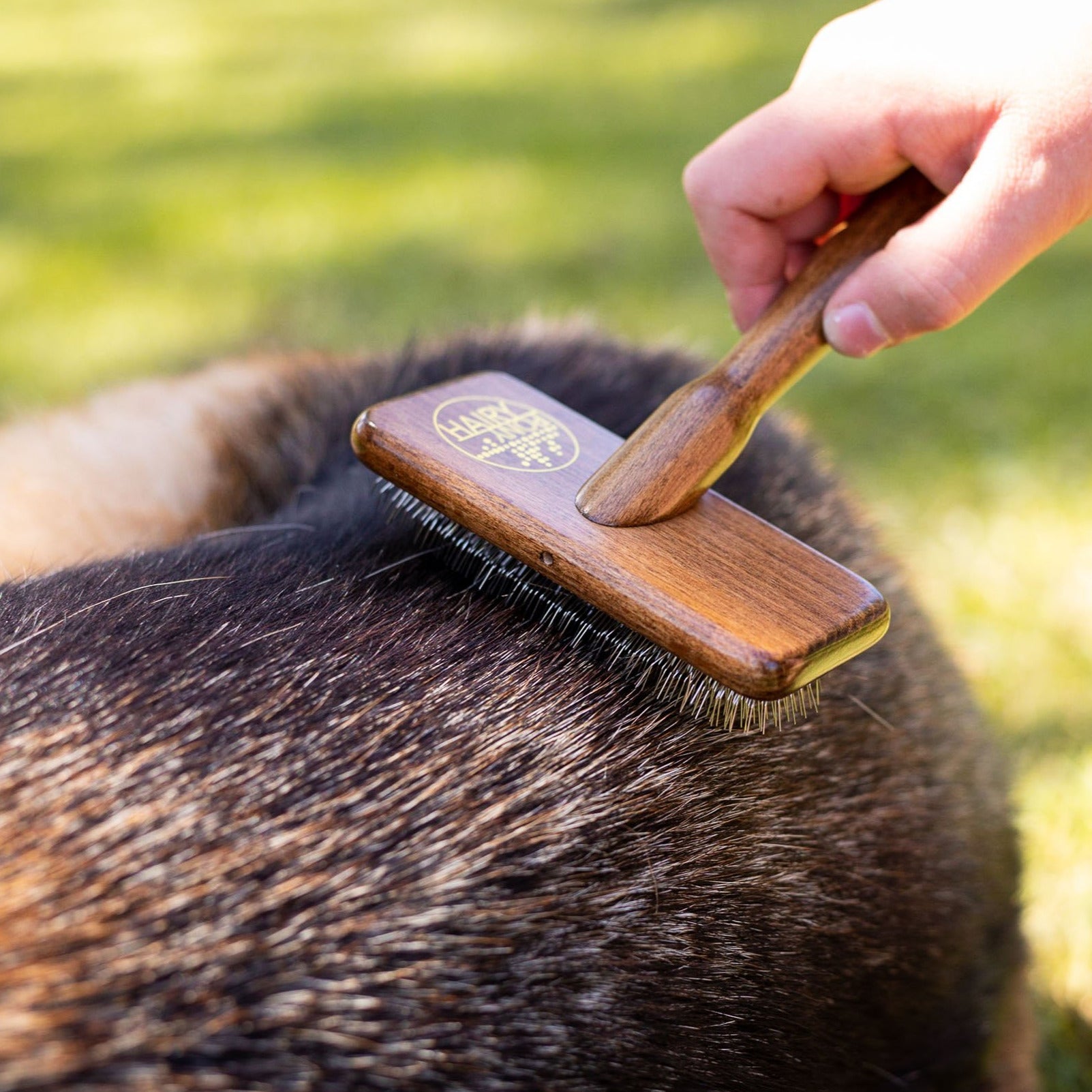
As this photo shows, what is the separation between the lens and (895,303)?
1.54 metres

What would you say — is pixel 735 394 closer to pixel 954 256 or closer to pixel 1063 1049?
pixel 954 256

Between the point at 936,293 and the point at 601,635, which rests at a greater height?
the point at 936,293

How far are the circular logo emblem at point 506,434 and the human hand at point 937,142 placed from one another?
1.24ft

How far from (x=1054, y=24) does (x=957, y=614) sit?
5.95 feet

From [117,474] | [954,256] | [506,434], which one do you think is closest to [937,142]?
[954,256]

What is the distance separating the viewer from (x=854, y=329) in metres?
1.54

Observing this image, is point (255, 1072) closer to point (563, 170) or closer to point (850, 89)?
point (850, 89)

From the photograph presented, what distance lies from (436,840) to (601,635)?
34 centimetres

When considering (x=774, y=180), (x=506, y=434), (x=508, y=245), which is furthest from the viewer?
(x=508, y=245)

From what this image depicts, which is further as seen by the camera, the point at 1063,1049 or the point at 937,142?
the point at 1063,1049

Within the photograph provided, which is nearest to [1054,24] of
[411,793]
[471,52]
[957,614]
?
[411,793]

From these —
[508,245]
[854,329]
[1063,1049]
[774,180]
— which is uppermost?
[774,180]

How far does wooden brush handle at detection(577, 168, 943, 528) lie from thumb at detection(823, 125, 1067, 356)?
0.04 m

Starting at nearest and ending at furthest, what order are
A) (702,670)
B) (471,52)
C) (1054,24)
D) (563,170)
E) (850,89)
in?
1. (702,670)
2. (1054,24)
3. (850,89)
4. (563,170)
5. (471,52)
